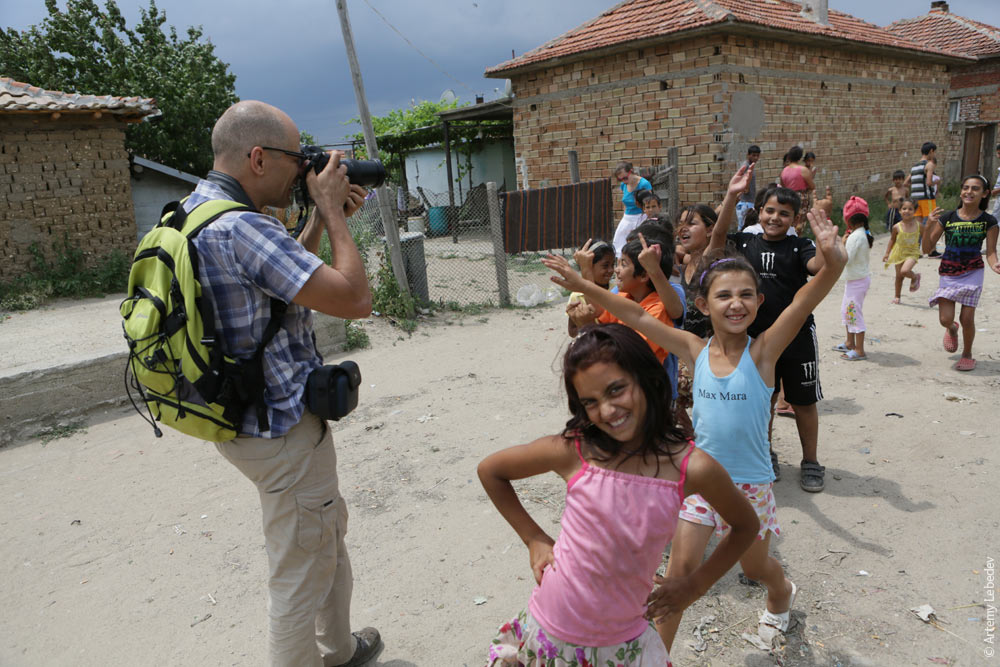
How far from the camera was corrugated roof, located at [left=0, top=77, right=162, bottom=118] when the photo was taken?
9148 millimetres

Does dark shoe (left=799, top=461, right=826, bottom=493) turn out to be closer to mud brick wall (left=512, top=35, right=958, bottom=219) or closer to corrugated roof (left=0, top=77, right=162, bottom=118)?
mud brick wall (left=512, top=35, right=958, bottom=219)

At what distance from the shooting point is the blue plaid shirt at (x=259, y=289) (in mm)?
1695

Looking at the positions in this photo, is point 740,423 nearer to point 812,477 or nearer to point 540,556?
point 540,556

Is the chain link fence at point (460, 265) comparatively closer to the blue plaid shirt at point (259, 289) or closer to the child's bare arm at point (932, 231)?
the child's bare arm at point (932, 231)

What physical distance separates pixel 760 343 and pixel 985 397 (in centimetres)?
328

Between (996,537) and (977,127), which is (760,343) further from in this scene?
(977,127)

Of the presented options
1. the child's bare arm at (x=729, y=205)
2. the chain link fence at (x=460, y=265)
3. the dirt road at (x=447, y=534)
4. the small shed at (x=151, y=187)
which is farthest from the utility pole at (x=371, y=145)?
the small shed at (x=151, y=187)

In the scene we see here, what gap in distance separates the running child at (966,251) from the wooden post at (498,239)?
4411 mm

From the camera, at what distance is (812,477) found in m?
3.38

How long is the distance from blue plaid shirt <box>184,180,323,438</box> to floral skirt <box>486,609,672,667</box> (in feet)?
2.78

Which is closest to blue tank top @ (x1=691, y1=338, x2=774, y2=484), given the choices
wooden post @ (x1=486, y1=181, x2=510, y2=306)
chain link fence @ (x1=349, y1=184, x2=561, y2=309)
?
chain link fence @ (x1=349, y1=184, x2=561, y2=309)

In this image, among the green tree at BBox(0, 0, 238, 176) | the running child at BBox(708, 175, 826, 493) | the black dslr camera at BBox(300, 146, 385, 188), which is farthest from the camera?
the green tree at BBox(0, 0, 238, 176)

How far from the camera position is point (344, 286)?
174cm

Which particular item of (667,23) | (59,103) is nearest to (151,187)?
(59,103)
